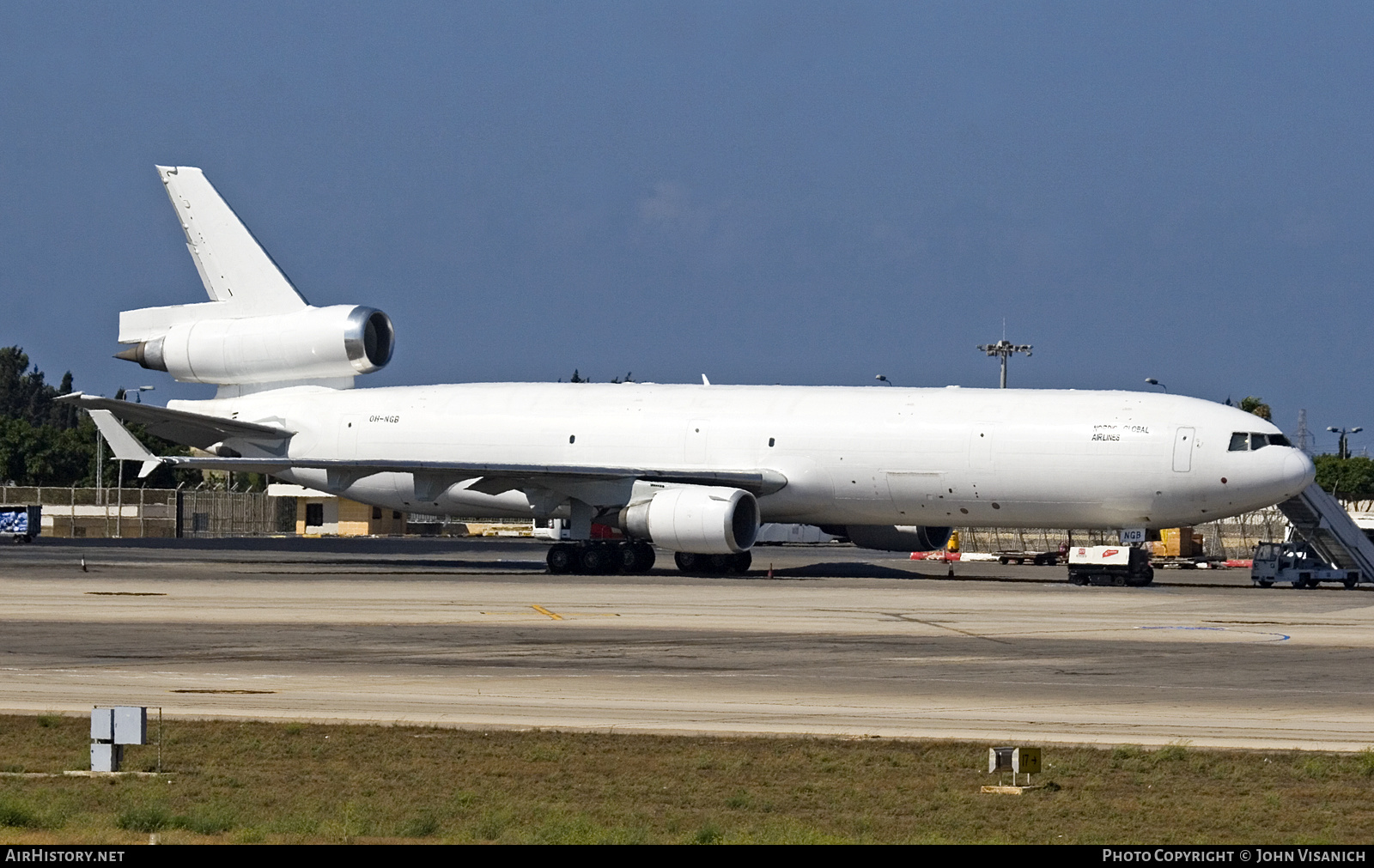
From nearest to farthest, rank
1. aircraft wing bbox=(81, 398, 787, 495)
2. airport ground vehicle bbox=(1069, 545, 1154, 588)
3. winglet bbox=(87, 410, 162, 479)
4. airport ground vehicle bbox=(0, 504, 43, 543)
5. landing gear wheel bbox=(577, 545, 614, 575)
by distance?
airport ground vehicle bbox=(1069, 545, 1154, 588) → aircraft wing bbox=(81, 398, 787, 495) → landing gear wheel bbox=(577, 545, 614, 575) → winglet bbox=(87, 410, 162, 479) → airport ground vehicle bbox=(0, 504, 43, 543)

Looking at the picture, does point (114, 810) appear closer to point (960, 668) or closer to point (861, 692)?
point (861, 692)

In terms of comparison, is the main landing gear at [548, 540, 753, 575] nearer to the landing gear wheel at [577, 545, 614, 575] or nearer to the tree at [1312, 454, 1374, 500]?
the landing gear wheel at [577, 545, 614, 575]

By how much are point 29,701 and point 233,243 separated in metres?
37.0

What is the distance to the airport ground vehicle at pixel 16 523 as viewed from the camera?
71.9 m

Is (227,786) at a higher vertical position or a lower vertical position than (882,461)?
lower

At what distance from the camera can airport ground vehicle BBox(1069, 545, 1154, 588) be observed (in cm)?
4250

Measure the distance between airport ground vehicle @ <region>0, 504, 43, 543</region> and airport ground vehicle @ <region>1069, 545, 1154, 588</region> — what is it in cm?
4682

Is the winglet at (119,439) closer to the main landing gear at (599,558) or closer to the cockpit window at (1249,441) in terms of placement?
the main landing gear at (599,558)

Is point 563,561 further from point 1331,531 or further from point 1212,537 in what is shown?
point 1212,537

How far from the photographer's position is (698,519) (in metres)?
43.2

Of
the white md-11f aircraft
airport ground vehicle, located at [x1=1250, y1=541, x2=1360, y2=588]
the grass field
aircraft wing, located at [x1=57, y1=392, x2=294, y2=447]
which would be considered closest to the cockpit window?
the white md-11f aircraft

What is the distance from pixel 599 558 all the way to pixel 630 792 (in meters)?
33.8

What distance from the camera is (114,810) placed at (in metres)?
11.6
